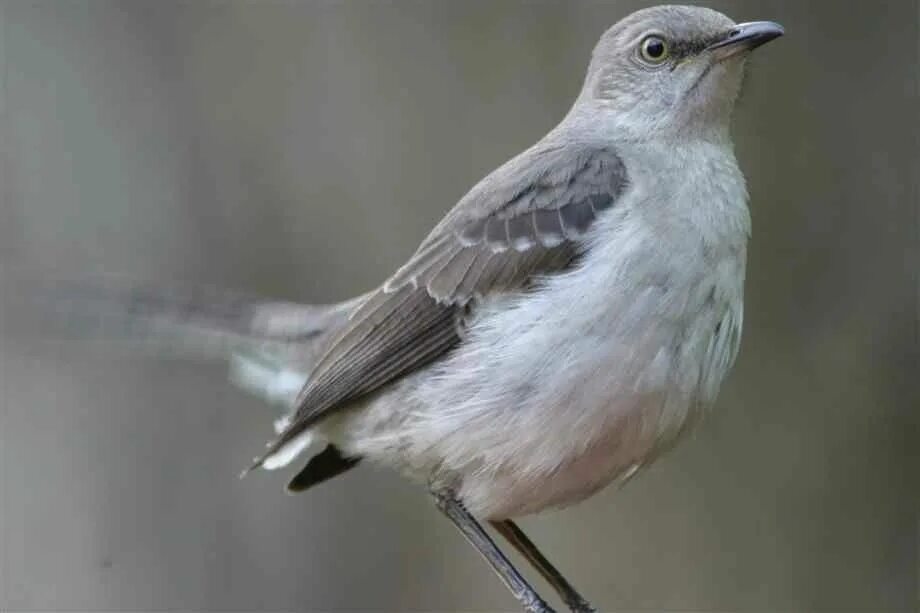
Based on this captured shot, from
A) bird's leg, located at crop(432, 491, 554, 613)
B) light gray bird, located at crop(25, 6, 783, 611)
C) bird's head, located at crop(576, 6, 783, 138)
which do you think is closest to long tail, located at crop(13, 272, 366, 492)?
light gray bird, located at crop(25, 6, 783, 611)

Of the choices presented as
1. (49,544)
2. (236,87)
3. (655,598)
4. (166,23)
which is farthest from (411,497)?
(166,23)

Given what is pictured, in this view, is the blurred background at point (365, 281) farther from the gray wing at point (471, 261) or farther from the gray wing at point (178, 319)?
the gray wing at point (471, 261)

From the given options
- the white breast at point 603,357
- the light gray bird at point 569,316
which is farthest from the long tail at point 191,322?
the white breast at point 603,357

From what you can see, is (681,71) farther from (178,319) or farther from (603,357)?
(178,319)

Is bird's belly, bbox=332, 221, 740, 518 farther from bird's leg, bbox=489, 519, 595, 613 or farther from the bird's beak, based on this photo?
the bird's beak

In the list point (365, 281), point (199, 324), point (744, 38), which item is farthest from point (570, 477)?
point (365, 281)

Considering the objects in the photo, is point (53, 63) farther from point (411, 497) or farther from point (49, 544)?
point (411, 497)
